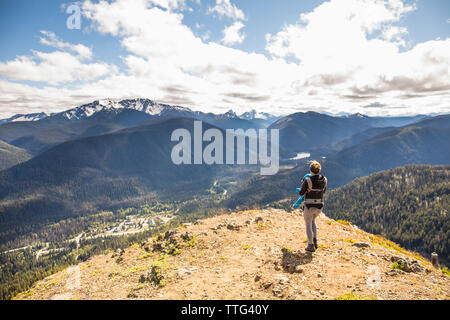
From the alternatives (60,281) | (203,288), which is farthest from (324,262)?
(60,281)

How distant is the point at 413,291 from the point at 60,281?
19.5 m

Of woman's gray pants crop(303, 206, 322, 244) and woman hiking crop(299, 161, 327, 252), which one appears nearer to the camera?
woman hiking crop(299, 161, 327, 252)

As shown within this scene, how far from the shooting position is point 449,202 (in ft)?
609

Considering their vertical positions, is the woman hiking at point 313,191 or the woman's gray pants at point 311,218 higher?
the woman hiking at point 313,191

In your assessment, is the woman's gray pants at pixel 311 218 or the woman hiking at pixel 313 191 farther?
the woman's gray pants at pixel 311 218

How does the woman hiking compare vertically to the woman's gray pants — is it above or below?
above

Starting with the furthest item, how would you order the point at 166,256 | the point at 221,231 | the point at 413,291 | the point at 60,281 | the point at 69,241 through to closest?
1. the point at 69,241
2. the point at 221,231
3. the point at 166,256
4. the point at 60,281
5. the point at 413,291

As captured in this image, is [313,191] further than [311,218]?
No

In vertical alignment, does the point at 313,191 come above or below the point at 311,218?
above

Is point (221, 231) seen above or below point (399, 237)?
above

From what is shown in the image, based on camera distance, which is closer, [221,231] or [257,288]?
[257,288]

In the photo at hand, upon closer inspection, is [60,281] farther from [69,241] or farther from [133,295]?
[69,241]
